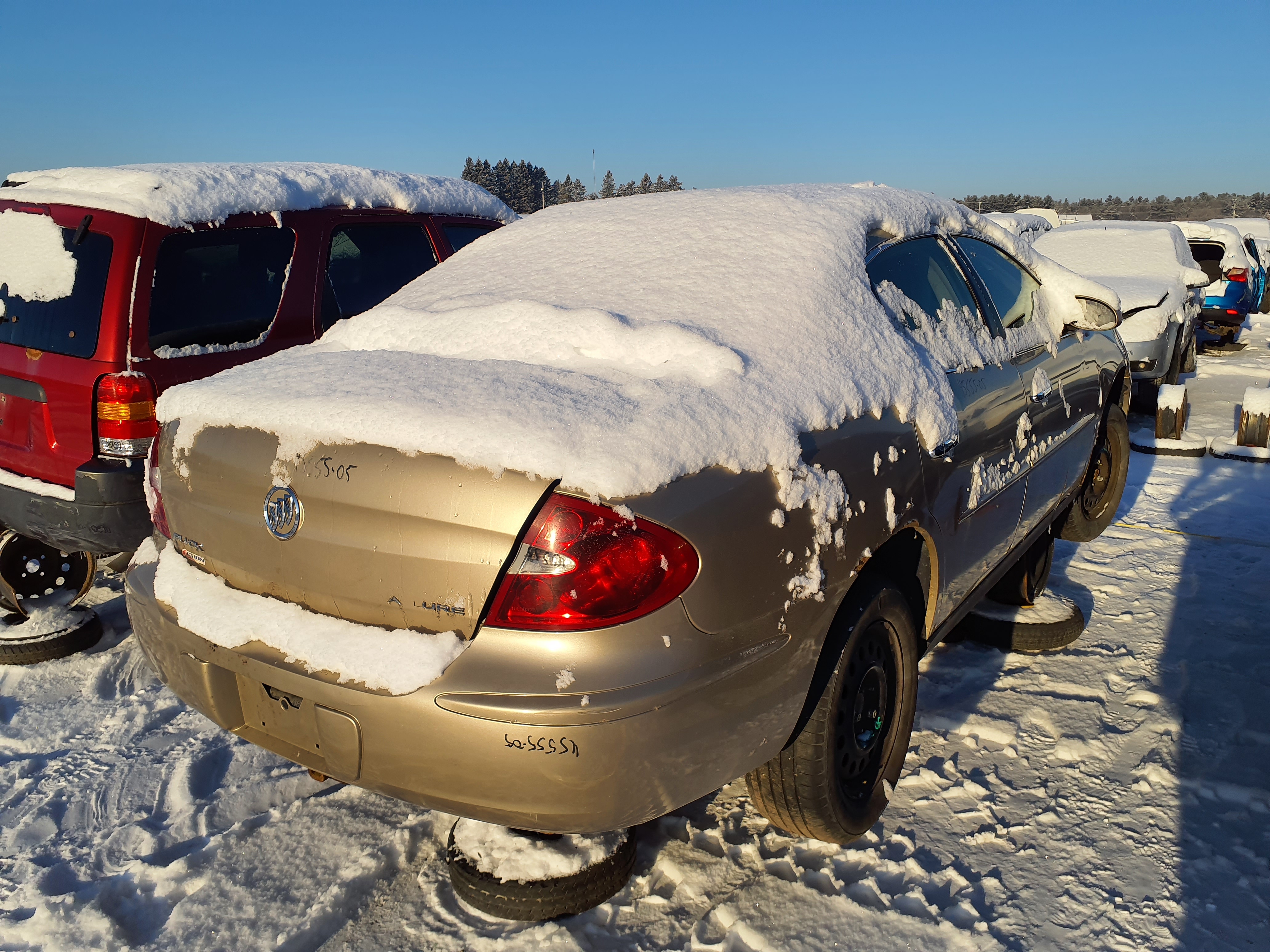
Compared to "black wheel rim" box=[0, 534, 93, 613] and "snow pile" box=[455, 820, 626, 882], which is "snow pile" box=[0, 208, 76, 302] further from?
"snow pile" box=[455, 820, 626, 882]

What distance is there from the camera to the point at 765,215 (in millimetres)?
2764

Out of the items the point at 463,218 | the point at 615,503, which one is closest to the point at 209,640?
the point at 615,503

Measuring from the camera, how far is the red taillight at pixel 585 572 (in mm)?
1626

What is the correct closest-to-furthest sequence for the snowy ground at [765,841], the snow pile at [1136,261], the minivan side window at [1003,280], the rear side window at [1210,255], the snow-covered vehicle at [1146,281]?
the snowy ground at [765,841], the minivan side window at [1003,280], the snow-covered vehicle at [1146,281], the snow pile at [1136,261], the rear side window at [1210,255]

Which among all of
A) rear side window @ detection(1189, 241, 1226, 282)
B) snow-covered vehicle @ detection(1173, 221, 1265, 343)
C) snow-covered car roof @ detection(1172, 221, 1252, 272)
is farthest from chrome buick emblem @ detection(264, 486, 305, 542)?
rear side window @ detection(1189, 241, 1226, 282)

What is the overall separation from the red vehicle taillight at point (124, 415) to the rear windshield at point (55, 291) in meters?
0.18

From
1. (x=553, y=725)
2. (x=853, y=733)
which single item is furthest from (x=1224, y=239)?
(x=553, y=725)

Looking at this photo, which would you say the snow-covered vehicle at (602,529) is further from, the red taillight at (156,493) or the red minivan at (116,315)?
the red minivan at (116,315)

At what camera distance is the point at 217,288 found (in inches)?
145

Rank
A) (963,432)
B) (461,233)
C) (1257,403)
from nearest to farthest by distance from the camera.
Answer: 1. (963,432)
2. (461,233)
3. (1257,403)

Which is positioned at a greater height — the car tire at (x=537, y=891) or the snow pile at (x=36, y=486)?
the snow pile at (x=36, y=486)

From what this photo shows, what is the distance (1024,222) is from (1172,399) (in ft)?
44.2

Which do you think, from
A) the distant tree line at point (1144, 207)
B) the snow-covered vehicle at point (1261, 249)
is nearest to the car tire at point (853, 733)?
the snow-covered vehicle at point (1261, 249)

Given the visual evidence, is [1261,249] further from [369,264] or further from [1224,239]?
[369,264]
